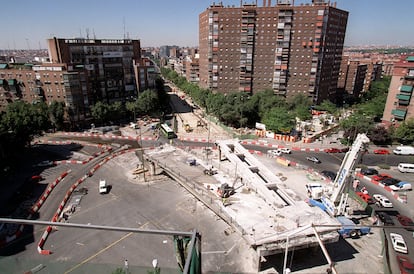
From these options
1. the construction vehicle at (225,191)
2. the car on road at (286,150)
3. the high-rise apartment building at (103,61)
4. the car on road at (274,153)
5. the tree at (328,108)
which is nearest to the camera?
the construction vehicle at (225,191)

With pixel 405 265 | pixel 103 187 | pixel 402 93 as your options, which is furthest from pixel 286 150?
pixel 103 187

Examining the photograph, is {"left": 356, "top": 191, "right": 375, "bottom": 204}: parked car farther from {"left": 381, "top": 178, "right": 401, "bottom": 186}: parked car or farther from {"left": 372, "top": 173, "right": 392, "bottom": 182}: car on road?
{"left": 372, "top": 173, "right": 392, "bottom": 182}: car on road

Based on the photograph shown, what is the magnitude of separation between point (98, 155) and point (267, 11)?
51.8 meters

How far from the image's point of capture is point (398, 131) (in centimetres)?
4200

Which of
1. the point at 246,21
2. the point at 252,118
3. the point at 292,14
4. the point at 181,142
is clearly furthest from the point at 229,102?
the point at 292,14

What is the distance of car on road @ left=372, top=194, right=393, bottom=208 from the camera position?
84.1 feet

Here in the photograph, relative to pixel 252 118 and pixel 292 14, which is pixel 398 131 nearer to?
pixel 252 118

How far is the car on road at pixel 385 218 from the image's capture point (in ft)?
75.3

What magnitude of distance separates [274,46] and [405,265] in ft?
184

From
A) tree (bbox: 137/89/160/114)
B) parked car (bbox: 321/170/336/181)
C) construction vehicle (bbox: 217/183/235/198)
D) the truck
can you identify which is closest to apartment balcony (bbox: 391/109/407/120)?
parked car (bbox: 321/170/336/181)

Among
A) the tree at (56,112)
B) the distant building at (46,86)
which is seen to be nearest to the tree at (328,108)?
the distant building at (46,86)

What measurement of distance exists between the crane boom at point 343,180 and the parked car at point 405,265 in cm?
497

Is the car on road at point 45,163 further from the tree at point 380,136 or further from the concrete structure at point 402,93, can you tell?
the concrete structure at point 402,93

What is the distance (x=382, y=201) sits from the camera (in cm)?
2594
